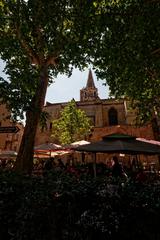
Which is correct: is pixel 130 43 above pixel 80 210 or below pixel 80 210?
above

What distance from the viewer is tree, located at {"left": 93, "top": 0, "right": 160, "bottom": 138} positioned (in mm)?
10297

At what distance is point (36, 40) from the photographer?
44.3ft

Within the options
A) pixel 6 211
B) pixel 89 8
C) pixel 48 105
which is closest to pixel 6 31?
pixel 89 8

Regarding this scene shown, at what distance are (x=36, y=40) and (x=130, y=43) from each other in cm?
564

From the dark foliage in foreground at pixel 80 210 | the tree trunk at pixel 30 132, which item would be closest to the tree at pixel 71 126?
the tree trunk at pixel 30 132

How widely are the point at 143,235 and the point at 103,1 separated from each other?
1163 cm

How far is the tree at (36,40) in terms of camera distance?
1033 centimetres

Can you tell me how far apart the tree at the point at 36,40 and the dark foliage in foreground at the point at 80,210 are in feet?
17.1

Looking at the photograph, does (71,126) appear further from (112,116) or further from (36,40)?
(36,40)

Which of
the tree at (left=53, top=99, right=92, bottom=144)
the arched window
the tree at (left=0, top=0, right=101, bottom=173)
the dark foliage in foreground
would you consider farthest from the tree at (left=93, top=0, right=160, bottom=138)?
the arched window

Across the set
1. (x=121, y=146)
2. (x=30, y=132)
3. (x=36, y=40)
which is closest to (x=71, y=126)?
(x=36, y=40)

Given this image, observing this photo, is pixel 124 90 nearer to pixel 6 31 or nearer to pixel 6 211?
pixel 6 31

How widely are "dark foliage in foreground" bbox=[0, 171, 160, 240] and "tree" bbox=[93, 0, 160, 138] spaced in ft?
25.5

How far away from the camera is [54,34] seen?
13.3 m
